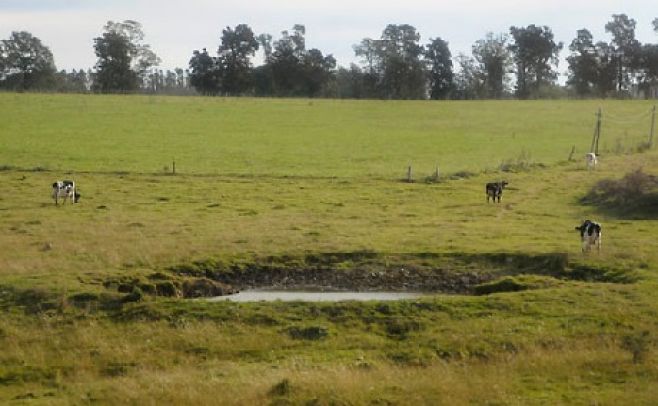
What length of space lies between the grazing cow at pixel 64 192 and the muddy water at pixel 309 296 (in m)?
17.7

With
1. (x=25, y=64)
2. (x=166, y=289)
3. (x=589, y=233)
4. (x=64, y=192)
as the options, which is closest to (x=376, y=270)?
(x=166, y=289)

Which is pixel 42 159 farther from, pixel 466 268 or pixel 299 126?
pixel 466 268

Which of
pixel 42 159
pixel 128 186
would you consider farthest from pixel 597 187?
pixel 42 159

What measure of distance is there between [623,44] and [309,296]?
126 meters

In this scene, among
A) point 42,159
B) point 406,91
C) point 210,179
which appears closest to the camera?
point 210,179

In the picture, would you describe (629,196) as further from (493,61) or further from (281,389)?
(493,61)

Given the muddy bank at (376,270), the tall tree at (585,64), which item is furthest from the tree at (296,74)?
the muddy bank at (376,270)

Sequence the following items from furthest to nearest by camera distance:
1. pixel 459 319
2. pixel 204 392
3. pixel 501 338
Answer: pixel 459 319, pixel 501 338, pixel 204 392

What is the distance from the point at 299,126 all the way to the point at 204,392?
204 feet

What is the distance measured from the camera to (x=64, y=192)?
→ 129 feet

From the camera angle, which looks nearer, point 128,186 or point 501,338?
point 501,338

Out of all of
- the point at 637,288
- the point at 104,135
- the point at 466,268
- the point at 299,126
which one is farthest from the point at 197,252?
the point at 299,126

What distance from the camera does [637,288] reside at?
22.7 m

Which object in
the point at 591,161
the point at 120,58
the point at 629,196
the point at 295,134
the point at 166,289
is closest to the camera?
the point at 166,289
